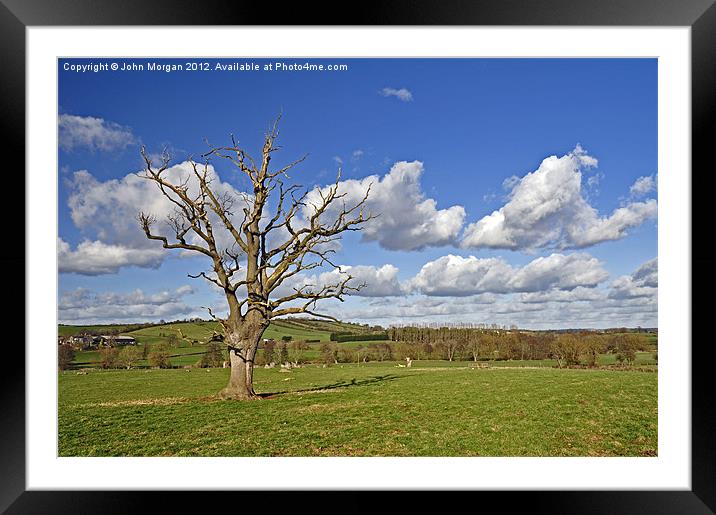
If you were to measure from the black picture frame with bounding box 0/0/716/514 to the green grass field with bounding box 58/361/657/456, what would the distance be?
161 cm

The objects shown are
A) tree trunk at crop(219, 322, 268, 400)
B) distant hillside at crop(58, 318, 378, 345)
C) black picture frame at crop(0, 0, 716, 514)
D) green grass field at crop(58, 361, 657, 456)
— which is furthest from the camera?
distant hillside at crop(58, 318, 378, 345)

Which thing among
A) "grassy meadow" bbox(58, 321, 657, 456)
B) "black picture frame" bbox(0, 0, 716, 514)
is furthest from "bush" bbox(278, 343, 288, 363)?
"black picture frame" bbox(0, 0, 716, 514)

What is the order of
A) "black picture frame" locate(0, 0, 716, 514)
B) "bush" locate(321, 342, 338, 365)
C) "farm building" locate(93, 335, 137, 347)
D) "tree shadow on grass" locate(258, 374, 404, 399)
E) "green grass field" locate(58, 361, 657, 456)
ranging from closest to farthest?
"black picture frame" locate(0, 0, 716, 514) → "green grass field" locate(58, 361, 657, 456) → "tree shadow on grass" locate(258, 374, 404, 399) → "farm building" locate(93, 335, 137, 347) → "bush" locate(321, 342, 338, 365)

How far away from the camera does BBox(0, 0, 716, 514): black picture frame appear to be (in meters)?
2.82

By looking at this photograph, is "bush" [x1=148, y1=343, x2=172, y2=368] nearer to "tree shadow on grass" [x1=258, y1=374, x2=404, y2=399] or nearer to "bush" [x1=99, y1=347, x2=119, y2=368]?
"bush" [x1=99, y1=347, x2=119, y2=368]

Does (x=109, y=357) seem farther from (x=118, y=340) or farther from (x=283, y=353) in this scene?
(x=283, y=353)

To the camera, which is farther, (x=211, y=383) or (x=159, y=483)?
(x=211, y=383)

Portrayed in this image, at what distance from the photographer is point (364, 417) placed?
19.1 ft
